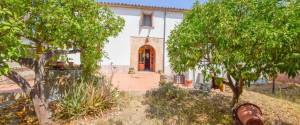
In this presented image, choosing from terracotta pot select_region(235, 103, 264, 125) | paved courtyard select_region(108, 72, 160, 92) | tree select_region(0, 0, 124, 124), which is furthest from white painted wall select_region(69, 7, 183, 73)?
terracotta pot select_region(235, 103, 264, 125)

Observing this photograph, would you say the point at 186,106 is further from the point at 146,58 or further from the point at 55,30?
the point at 146,58

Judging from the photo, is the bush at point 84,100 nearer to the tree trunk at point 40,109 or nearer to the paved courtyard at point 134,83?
the tree trunk at point 40,109

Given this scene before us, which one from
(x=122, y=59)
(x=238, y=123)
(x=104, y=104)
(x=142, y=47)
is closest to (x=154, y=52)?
(x=142, y=47)

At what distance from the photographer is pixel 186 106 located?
352 inches

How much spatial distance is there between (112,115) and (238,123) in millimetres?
3768

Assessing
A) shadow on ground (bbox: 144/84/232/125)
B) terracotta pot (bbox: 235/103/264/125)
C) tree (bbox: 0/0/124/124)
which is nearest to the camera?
tree (bbox: 0/0/124/124)

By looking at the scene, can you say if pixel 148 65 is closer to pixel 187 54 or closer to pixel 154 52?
pixel 154 52

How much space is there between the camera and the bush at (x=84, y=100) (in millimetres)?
8148

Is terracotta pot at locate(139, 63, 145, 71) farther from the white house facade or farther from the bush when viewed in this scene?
the bush

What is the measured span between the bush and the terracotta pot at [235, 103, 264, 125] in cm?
406

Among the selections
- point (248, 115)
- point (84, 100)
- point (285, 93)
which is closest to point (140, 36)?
point (285, 93)

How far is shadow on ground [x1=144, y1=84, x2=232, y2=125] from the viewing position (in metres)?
7.98

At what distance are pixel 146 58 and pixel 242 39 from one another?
17.2 meters

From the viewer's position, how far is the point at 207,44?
7.09m
